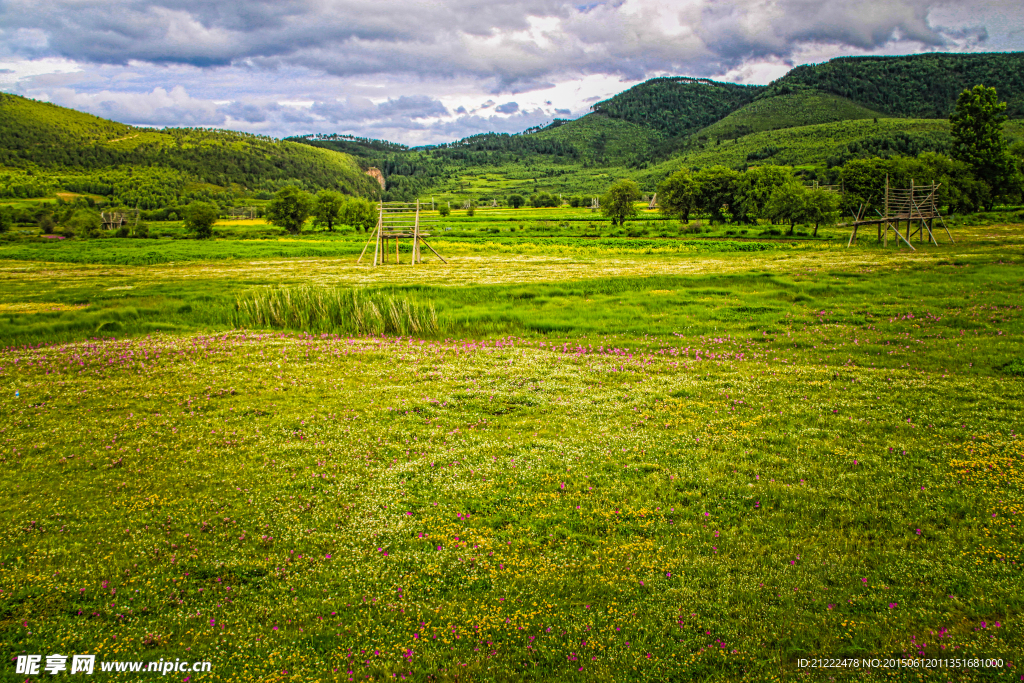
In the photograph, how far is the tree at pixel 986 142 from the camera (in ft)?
255

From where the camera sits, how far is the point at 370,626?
5242mm

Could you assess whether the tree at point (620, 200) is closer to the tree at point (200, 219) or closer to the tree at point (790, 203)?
the tree at point (790, 203)

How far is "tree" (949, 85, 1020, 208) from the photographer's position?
7788cm

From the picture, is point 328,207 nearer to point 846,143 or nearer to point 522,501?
point 522,501

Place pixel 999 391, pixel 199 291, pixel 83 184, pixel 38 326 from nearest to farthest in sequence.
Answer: pixel 999 391 → pixel 38 326 → pixel 199 291 → pixel 83 184

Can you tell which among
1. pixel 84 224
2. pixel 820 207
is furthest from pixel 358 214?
pixel 820 207

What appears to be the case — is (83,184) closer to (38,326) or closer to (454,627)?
(38,326)

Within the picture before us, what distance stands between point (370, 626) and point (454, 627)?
34.0 inches

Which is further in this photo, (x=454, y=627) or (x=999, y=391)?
(x=999, y=391)

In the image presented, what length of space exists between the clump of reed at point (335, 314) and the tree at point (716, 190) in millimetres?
79067

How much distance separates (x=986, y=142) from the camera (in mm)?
78875

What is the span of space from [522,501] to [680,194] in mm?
91793

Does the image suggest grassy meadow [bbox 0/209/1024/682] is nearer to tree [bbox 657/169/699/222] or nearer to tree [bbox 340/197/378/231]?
tree [bbox 657/169/699/222]

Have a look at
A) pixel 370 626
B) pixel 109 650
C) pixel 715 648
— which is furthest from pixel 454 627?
pixel 109 650
